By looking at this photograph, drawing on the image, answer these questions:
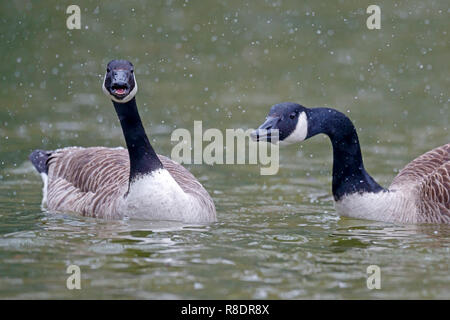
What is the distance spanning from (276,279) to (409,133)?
848 centimetres

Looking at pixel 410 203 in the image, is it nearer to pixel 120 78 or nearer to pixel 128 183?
pixel 128 183

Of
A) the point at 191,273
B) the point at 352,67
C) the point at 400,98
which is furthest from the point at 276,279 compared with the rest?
the point at 352,67

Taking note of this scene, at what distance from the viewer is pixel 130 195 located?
12.1 metres

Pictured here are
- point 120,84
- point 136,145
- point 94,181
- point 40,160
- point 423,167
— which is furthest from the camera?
point 40,160

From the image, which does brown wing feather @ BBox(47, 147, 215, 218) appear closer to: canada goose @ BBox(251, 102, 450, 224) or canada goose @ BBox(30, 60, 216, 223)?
canada goose @ BBox(30, 60, 216, 223)

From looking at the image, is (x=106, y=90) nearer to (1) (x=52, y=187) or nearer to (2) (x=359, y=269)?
(1) (x=52, y=187)

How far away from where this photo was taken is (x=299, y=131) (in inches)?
488

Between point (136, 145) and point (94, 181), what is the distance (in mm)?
1174

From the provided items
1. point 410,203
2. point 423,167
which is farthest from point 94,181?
point 423,167

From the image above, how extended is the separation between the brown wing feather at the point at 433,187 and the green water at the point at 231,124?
236mm

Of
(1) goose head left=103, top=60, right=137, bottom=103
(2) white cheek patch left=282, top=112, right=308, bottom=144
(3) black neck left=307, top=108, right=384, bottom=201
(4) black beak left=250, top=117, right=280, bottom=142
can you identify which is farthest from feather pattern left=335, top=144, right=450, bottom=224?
(1) goose head left=103, top=60, right=137, bottom=103

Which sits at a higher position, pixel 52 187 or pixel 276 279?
pixel 52 187

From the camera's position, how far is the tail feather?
14.6 metres
